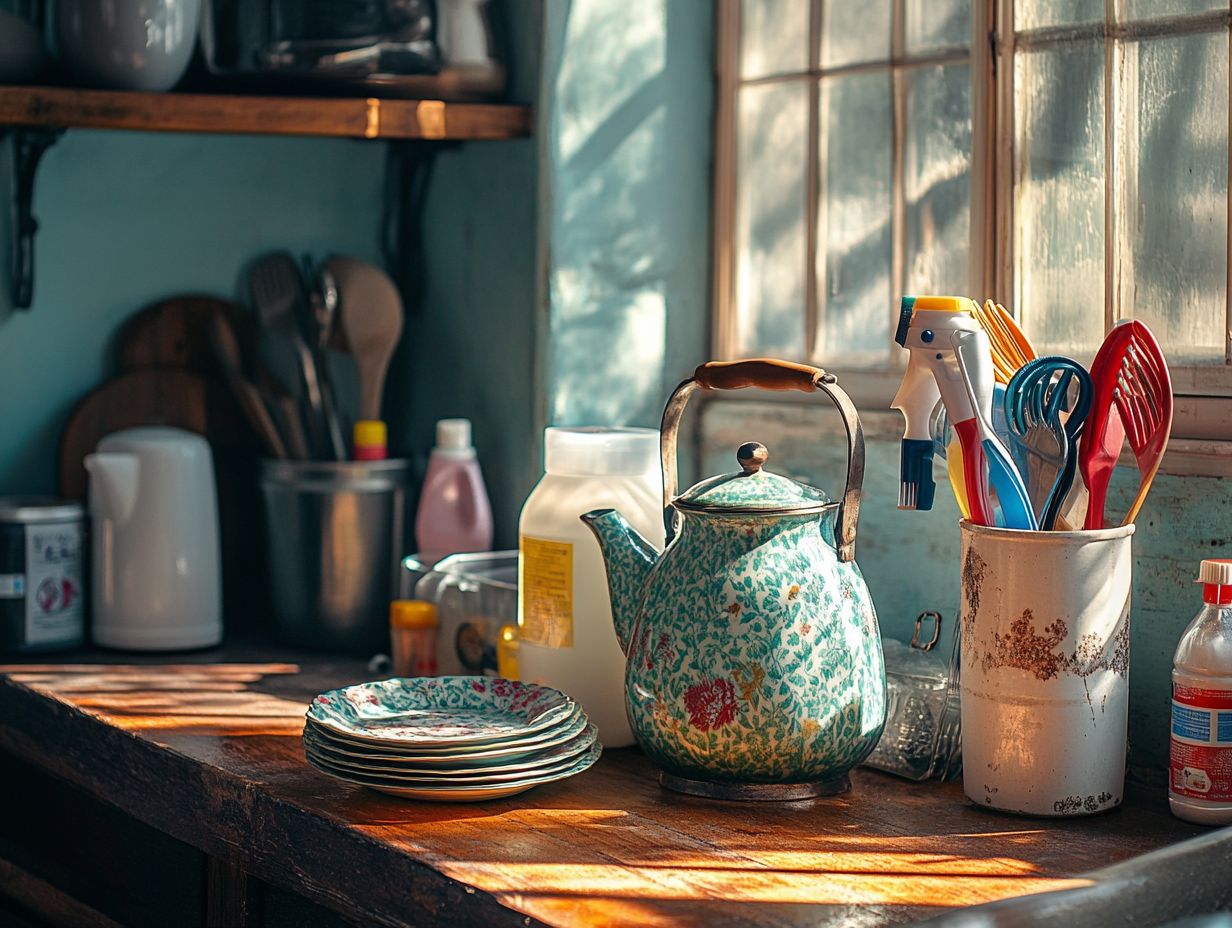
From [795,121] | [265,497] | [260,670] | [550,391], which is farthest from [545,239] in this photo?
[260,670]

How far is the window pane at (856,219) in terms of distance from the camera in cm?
163

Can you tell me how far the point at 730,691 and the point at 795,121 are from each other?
742 millimetres

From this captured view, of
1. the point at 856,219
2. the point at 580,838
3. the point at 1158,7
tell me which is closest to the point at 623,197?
the point at 856,219

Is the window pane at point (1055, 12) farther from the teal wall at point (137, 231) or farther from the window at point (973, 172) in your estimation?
the teal wall at point (137, 231)

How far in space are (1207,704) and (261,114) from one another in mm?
1148

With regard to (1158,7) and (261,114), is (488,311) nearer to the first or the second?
(261,114)

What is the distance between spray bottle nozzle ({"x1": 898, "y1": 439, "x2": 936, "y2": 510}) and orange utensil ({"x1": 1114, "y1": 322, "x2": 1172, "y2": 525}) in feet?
0.50

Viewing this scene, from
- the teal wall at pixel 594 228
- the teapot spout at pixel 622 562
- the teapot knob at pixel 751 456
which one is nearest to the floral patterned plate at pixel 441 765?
the teapot spout at pixel 622 562

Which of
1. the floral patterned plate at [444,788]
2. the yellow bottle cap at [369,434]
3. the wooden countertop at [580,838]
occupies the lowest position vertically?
the wooden countertop at [580,838]

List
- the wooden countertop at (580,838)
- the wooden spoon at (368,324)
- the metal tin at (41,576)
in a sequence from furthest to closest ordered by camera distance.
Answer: the wooden spoon at (368,324)
the metal tin at (41,576)
the wooden countertop at (580,838)

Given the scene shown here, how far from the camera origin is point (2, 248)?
6.20 feet

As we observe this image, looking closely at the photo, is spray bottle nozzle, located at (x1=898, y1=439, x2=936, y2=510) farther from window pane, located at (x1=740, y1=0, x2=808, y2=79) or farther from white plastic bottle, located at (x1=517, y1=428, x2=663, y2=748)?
window pane, located at (x1=740, y1=0, x2=808, y2=79)

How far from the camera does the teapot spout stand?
1.37 meters

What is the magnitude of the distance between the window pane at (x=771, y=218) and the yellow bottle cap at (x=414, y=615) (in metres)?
0.47
